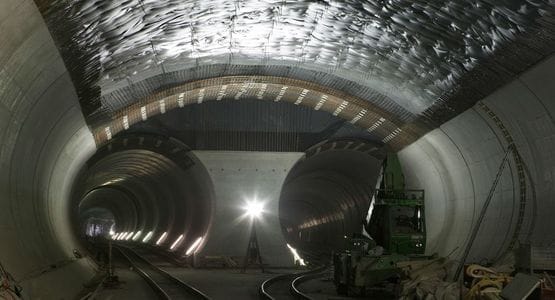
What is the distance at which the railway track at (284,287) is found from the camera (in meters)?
17.2

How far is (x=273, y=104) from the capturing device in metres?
25.9

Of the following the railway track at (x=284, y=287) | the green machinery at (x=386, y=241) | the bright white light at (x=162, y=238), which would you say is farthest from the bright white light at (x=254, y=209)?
the bright white light at (x=162, y=238)

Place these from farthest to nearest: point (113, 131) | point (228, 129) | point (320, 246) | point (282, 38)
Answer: point (320, 246) → point (228, 129) → point (113, 131) → point (282, 38)

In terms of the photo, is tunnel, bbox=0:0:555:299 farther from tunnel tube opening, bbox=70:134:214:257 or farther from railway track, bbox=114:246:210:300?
railway track, bbox=114:246:210:300

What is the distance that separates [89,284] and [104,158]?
1028 centimetres

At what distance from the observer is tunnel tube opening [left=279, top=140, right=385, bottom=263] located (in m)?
27.4

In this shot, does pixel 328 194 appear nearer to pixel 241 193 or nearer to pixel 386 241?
pixel 241 193

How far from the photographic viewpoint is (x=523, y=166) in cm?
1306

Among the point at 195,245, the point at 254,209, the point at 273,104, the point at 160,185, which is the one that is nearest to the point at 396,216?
the point at 273,104

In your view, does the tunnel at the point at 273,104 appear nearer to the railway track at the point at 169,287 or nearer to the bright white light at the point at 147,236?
the railway track at the point at 169,287

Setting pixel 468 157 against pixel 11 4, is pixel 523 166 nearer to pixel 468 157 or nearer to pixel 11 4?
Result: pixel 468 157

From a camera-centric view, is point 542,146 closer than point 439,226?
Yes

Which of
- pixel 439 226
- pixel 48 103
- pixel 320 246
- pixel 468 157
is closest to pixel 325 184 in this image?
pixel 320 246

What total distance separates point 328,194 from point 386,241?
20.6 metres
